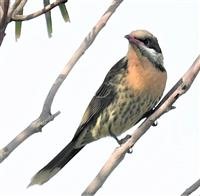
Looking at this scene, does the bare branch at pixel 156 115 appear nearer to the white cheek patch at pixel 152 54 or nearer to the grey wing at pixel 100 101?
the white cheek patch at pixel 152 54

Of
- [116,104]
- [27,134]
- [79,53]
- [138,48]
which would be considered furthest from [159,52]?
[27,134]

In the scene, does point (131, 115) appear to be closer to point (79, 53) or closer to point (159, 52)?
point (159, 52)

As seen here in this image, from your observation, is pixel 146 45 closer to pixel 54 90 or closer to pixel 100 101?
pixel 100 101

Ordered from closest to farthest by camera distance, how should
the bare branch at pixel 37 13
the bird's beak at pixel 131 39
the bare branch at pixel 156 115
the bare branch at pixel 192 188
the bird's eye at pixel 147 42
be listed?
the bare branch at pixel 192 188 → the bare branch at pixel 37 13 → the bare branch at pixel 156 115 → the bird's beak at pixel 131 39 → the bird's eye at pixel 147 42

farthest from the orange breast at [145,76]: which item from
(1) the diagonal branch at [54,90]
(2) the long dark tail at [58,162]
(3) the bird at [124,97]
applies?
(1) the diagonal branch at [54,90]

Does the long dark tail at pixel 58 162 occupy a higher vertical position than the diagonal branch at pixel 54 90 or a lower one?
lower
